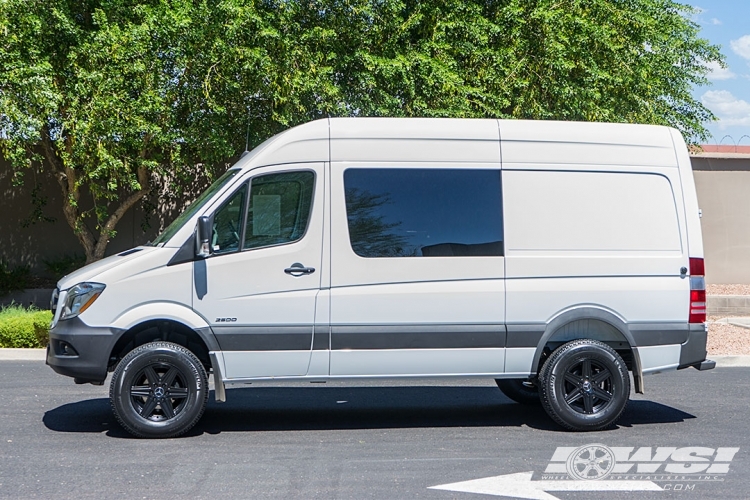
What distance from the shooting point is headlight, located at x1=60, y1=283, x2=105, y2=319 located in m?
7.44

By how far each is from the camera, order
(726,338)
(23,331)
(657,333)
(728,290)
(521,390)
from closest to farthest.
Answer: (657,333), (521,390), (23,331), (726,338), (728,290)

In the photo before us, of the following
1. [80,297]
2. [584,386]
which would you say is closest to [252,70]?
[80,297]

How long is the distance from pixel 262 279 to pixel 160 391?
1.24 metres

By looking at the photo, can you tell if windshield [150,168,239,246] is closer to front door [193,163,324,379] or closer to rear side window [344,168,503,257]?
front door [193,163,324,379]

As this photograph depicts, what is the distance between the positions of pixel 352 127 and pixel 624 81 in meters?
10.2

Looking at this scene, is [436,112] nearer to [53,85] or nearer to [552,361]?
[53,85]

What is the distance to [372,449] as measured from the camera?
7293 mm

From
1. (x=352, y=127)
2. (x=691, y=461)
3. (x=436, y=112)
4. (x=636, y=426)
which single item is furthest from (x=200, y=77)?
(x=691, y=461)

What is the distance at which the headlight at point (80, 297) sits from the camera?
24.4ft

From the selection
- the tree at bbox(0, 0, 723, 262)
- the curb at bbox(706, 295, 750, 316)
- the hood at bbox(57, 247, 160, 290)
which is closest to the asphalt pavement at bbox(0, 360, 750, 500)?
the hood at bbox(57, 247, 160, 290)

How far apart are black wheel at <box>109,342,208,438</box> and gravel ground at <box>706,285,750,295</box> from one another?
13551 millimetres

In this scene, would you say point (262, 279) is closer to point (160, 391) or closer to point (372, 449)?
point (160, 391)

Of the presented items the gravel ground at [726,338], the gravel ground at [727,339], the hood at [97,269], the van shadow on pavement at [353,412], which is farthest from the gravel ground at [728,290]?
the hood at [97,269]

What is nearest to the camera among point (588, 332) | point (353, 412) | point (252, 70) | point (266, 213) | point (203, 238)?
point (203, 238)
